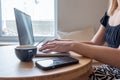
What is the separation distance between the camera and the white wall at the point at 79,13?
2.65 meters

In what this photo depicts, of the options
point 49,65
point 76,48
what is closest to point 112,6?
point 76,48

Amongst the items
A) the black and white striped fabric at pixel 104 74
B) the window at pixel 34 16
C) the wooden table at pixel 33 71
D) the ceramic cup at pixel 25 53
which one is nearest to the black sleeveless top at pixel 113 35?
the black and white striped fabric at pixel 104 74

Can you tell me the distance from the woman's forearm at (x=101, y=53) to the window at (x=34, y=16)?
1.85 metres

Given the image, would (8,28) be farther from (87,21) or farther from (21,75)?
(21,75)

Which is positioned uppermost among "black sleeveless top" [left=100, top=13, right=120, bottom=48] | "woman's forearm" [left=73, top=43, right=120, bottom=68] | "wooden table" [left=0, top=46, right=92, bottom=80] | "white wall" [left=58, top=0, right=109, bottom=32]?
"white wall" [left=58, top=0, right=109, bottom=32]

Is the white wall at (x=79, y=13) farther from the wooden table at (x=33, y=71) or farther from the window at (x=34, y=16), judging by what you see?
the wooden table at (x=33, y=71)

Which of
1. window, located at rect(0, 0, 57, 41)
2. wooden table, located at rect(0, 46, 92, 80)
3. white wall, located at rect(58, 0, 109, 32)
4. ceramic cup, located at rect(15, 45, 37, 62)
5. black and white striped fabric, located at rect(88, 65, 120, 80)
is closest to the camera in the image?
wooden table, located at rect(0, 46, 92, 80)

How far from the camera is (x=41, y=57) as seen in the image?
1.08m

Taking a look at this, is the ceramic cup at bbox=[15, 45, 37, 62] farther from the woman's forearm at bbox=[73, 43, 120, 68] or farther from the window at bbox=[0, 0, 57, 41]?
the window at bbox=[0, 0, 57, 41]

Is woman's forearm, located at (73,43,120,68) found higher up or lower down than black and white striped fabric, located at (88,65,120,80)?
higher up

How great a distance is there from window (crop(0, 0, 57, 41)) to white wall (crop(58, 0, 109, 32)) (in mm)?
213

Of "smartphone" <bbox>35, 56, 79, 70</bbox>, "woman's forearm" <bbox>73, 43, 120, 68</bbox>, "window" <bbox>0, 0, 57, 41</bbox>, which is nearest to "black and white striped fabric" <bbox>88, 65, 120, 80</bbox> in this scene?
"woman's forearm" <bbox>73, 43, 120, 68</bbox>

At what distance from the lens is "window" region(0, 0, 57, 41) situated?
2.87 meters

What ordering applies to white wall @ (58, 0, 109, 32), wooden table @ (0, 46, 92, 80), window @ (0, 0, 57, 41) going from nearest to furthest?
wooden table @ (0, 46, 92, 80)
white wall @ (58, 0, 109, 32)
window @ (0, 0, 57, 41)
